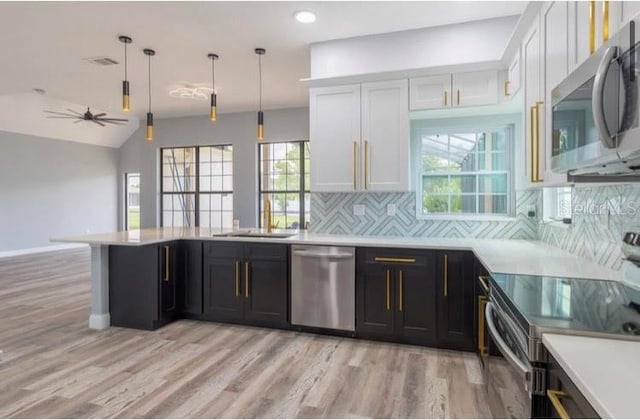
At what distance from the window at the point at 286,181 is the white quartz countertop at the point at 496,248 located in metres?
4.16

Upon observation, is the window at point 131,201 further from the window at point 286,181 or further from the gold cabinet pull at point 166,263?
the gold cabinet pull at point 166,263

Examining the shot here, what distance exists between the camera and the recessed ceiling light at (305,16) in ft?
10.8

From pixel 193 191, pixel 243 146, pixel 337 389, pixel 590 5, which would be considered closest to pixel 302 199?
pixel 243 146

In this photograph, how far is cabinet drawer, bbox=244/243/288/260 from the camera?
11.1 ft

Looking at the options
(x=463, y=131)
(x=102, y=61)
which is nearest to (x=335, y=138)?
(x=463, y=131)

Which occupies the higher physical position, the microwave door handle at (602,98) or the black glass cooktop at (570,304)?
the microwave door handle at (602,98)

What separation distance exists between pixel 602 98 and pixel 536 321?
0.70 m

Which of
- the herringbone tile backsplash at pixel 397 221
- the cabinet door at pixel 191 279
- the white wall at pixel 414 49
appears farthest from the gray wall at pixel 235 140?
the cabinet door at pixel 191 279

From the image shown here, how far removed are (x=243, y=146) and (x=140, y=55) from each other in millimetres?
3536

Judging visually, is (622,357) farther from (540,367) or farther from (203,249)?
(203,249)

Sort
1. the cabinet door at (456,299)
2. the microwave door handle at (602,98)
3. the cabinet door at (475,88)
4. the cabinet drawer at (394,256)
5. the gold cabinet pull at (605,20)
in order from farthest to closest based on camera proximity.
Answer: the cabinet door at (475,88) < the cabinet drawer at (394,256) < the cabinet door at (456,299) < the gold cabinet pull at (605,20) < the microwave door handle at (602,98)

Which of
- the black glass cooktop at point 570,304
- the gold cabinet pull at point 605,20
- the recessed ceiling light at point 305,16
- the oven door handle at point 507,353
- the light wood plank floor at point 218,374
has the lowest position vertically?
the light wood plank floor at point 218,374

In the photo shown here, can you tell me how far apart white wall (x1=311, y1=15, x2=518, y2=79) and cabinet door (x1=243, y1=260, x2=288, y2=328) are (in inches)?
77.0

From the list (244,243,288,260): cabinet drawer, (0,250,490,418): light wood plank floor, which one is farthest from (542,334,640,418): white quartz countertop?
(244,243,288,260): cabinet drawer
